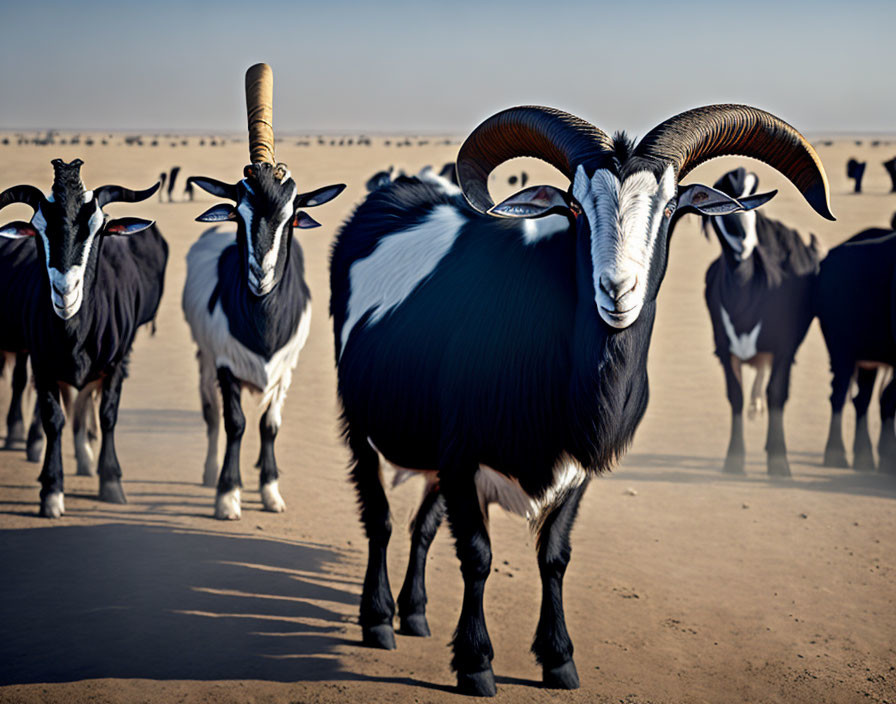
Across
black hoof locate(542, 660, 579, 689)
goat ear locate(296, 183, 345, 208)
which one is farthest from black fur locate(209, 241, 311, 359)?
black hoof locate(542, 660, 579, 689)

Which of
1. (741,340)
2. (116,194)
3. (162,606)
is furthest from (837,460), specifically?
(116,194)

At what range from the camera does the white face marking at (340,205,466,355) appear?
5270 millimetres

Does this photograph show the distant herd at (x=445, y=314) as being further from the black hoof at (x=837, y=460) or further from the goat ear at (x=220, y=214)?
the black hoof at (x=837, y=460)

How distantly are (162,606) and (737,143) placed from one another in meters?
4.26

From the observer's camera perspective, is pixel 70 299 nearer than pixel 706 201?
No

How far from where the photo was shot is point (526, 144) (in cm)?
475

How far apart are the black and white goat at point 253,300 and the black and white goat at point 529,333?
165 cm

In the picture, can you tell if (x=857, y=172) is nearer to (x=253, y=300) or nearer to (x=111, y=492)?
(x=253, y=300)

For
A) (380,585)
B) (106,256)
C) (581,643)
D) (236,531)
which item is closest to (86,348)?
(106,256)

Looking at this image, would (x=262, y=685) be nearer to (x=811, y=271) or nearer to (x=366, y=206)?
(x=366, y=206)

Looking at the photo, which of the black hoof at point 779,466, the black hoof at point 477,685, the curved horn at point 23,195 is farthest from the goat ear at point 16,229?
the black hoof at point 779,466

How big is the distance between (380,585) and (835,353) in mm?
6208

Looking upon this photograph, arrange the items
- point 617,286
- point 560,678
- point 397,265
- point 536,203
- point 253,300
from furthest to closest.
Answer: point 253,300, point 397,265, point 560,678, point 536,203, point 617,286

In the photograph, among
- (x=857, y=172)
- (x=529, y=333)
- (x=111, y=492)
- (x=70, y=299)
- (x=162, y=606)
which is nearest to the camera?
(x=529, y=333)
